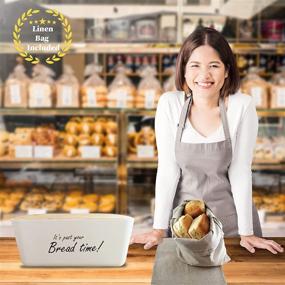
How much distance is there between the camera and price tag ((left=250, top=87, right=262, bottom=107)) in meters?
3.54

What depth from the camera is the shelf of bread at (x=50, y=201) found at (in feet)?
11.8

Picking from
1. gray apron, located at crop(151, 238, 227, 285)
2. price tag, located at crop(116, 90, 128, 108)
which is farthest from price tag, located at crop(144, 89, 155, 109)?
gray apron, located at crop(151, 238, 227, 285)

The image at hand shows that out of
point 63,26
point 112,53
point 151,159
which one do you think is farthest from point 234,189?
point 112,53

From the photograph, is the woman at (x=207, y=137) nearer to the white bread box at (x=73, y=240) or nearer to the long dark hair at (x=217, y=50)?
the long dark hair at (x=217, y=50)

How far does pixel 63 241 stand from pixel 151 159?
1912 mm

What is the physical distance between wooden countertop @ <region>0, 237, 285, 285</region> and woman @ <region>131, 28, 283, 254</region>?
430 millimetres

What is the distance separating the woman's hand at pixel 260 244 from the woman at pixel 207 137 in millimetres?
237

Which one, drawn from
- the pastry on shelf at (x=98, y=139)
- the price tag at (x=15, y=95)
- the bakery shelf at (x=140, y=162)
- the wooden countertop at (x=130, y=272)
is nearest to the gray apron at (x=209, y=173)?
the wooden countertop at (x=130, y=272)

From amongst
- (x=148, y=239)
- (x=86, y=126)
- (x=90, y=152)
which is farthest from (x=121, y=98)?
(x=148, y=239)

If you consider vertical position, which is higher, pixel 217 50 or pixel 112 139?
pixel 217 50

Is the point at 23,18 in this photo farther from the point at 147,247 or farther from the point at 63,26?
the point at 147,247

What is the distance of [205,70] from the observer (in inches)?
91.6

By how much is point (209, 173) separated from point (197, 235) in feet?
2.63

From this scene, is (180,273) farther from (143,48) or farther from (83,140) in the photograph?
(143,48)
